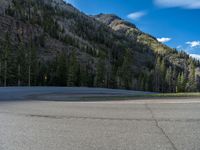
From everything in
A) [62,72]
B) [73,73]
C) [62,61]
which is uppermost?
[62,61]

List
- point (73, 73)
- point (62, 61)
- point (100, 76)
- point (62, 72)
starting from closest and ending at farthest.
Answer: point (73, 73)
point (62, 72)
point (62, 61)
point (100, 76)

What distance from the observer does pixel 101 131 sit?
6.87 metres

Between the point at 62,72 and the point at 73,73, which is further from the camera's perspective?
the point at 62,72

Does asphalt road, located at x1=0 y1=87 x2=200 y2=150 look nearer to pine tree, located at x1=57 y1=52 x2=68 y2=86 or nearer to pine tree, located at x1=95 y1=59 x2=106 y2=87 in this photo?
pine tree, located at x1=57 y1=52 x2=68 y2=86

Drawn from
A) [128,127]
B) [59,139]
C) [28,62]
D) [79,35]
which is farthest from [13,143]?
[79,35]

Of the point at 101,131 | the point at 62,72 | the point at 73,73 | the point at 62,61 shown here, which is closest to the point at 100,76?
the point at 62,61

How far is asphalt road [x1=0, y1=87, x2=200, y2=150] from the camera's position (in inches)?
222

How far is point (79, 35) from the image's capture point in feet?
596

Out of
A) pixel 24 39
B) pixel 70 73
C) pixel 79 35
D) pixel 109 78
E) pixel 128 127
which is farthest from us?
pixel 79 35

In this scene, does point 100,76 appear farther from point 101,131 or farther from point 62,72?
point 101,131

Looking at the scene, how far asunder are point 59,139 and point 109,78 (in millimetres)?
73939

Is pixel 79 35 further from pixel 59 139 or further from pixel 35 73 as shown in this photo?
pixel 59 139

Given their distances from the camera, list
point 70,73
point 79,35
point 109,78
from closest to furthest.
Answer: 1. point 70,73
2. point 109,78
3. point 79,35

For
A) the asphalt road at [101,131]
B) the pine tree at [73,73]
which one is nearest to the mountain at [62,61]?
the pine tree at [73,73]
